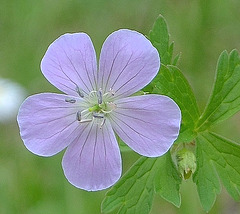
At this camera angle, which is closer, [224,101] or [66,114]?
[66,114]

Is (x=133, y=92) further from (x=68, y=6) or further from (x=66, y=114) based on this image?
(x=68, y=6)

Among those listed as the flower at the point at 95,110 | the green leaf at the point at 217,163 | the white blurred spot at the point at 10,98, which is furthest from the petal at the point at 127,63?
the white blurred spot at the point at 10,98

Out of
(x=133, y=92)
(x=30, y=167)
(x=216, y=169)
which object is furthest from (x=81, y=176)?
(x=30, y=167)

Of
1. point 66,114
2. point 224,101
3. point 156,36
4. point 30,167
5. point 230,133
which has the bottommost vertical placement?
point 30,167

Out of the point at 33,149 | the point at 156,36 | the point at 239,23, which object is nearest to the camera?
the point at 33,149

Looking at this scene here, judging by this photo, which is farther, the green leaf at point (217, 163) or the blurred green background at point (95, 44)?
the blurred green background at point (95, 44)

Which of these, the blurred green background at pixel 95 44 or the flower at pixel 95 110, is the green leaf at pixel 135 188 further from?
the blurred green background at pixel 95 44

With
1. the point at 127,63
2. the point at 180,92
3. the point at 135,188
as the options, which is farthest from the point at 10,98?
the point at 127,63

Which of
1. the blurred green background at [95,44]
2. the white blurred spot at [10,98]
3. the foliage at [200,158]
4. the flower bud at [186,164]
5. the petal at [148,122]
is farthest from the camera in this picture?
the white blurred spot at [10,98]
